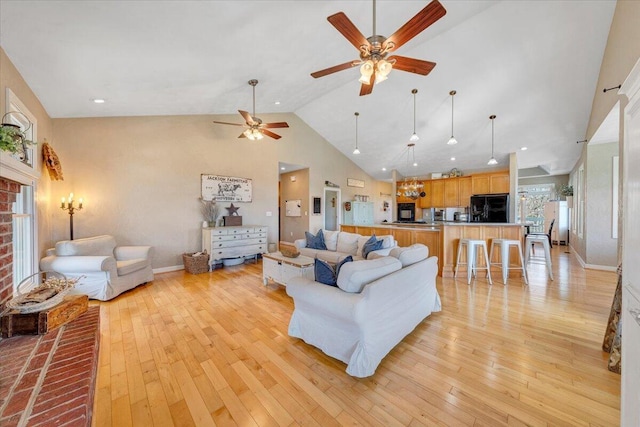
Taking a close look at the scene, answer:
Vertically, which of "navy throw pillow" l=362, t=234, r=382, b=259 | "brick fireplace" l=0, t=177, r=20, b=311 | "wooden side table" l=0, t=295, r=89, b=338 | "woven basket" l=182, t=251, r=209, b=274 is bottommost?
"woven basket" l=182, t=251, r=209, b=274

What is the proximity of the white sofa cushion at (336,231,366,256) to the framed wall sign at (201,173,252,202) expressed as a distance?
2608mm

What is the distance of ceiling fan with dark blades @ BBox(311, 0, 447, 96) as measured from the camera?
6.07 feet

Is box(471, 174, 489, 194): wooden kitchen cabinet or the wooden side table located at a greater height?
box(471, 174, 489, 194): wooden kitchen cabinet

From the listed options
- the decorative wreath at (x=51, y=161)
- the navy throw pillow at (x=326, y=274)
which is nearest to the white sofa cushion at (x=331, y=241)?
the navy throw pillow at (x=326, y=274)

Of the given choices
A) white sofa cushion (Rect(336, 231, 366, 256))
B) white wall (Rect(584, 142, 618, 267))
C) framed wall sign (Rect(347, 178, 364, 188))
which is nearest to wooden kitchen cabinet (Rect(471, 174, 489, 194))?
white wall (Rect(584, 142, 618, 267))

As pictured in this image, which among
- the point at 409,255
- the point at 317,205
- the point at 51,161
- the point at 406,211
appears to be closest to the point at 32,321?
the point at 409,255

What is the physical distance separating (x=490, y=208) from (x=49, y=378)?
8365 millimetres

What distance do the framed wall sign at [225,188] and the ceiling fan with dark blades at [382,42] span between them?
3.81 meters

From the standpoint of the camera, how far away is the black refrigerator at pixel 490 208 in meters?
6.70

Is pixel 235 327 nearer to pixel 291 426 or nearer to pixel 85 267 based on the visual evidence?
pixel 291 426

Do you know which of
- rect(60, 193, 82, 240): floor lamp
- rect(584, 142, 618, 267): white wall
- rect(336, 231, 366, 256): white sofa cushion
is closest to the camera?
rect(60, 193, 82, 240): floor lamp

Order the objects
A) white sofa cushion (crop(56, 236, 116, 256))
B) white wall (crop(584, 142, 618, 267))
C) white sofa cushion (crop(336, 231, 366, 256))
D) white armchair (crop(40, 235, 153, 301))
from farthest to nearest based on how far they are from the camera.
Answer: white wall (crop(584, 142, 618, 267))
white sofa cushion (crop(336, 231, 366, 256))
white sofa cushion (crop(56, 236, 116, 256))
white armchair (crop(40, 235, 153, 301))

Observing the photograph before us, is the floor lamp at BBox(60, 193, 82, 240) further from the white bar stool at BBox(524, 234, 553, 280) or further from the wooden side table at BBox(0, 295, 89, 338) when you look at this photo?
the white bar stool at BBox(524, 234, 553, 280)

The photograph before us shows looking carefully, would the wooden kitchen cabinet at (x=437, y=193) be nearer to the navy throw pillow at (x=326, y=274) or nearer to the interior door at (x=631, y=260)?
the navy throw pillow at (x=326, y=274)
